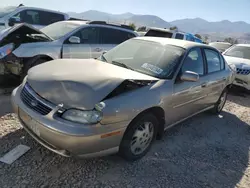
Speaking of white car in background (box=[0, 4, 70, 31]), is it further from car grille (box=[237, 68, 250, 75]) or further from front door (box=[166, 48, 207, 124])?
car grille (box=[237, 68, 250, 75])

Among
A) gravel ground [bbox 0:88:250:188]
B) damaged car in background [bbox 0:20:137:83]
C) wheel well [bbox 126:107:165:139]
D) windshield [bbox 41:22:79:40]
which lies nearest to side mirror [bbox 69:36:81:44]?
damaged car in background [bbox 0:20:137:83]

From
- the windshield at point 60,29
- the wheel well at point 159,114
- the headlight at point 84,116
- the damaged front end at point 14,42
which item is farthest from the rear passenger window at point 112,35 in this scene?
the headlight at point 84,116

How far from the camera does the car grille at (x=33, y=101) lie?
2.75m

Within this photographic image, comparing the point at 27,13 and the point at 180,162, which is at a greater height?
the point at 27,13

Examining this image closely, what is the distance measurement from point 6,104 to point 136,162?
2796 mm

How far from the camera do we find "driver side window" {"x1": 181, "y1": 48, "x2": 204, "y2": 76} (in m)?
3.90

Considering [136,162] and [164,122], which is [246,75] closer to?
[164,122]

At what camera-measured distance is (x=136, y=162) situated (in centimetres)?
332

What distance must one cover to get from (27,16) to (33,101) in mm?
7762

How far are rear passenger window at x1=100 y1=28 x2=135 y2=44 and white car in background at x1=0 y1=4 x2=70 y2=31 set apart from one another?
3.48 metres

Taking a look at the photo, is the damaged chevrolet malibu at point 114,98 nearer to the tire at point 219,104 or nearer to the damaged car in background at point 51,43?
the tire at point 219,104

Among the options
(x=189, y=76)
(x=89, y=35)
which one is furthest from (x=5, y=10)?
(x=189, y=76)

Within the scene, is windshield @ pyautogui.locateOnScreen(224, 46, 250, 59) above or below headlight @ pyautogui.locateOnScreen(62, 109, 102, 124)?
below

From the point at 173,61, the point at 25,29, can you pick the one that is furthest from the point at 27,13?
the point at 173,61
